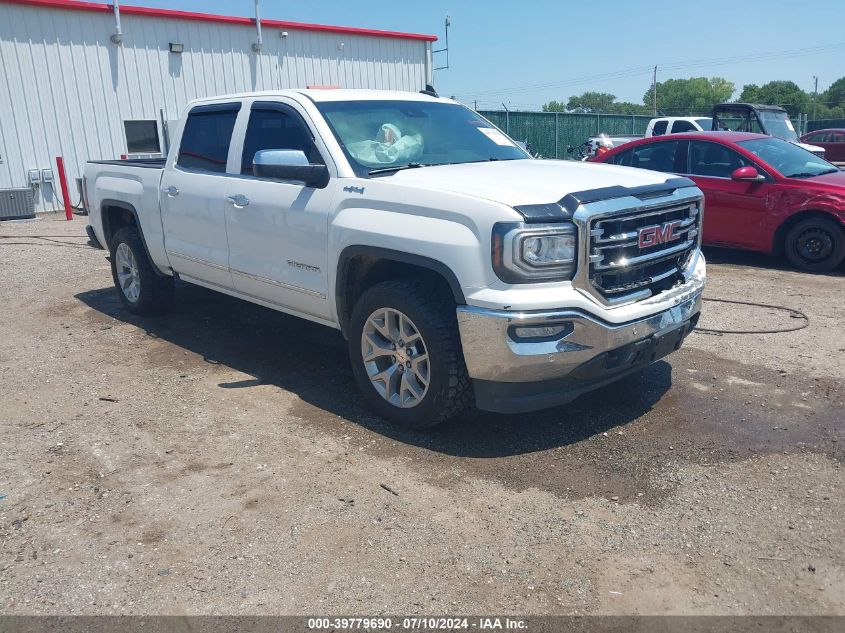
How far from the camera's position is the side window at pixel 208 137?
18.5 ft

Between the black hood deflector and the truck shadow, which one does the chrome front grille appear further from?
the truck shadow

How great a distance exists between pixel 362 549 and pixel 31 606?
4.34 feet

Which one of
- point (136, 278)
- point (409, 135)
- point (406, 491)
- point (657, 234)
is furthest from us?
point (136, 278)

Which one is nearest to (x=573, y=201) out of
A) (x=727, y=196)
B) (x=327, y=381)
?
(x=327, y=381)

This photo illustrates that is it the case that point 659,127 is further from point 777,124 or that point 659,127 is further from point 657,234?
point 657,234

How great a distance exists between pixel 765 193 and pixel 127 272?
7089 mm

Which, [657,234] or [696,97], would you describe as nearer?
[657,234]

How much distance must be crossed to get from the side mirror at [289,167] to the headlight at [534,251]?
142 centimetres

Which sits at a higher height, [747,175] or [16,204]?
[747,175]

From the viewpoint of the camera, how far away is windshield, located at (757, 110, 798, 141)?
17203 millimetres

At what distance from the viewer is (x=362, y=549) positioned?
3215 mm

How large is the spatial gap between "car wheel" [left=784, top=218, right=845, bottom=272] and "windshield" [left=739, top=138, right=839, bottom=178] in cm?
69

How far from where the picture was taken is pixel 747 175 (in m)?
8.55

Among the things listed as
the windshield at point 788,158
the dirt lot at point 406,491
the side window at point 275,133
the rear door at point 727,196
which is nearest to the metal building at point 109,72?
the side window at point 275,133
